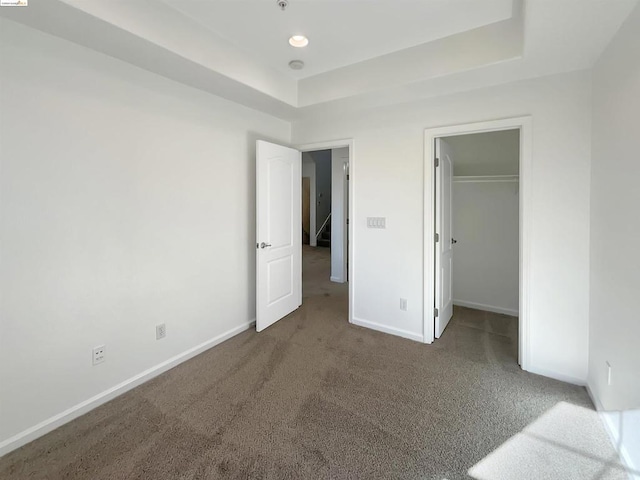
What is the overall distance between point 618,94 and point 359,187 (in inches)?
79.7

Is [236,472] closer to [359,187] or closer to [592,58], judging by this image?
[359,187]

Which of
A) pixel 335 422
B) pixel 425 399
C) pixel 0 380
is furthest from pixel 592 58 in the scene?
pixel 0 380

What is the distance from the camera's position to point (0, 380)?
164 cm

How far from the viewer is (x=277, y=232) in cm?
339

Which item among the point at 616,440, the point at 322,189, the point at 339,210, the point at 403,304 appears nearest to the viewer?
the point at 616,440

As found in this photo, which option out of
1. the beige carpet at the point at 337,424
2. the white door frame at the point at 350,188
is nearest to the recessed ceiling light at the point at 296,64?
Result: the white door frame at the point at 350,188

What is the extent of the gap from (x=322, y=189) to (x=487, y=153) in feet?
23.8

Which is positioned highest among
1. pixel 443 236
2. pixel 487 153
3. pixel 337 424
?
pixel 487 153

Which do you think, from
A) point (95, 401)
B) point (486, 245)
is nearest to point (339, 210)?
point (486, 245)

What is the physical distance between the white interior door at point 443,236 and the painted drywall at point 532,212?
7.0 inches

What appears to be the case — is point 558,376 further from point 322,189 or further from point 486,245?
point 322,189

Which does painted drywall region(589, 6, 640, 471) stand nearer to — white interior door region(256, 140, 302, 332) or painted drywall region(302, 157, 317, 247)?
white interior door region(256, 140, 302, 332)

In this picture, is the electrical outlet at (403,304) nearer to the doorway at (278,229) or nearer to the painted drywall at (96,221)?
the doorway at (278,229)

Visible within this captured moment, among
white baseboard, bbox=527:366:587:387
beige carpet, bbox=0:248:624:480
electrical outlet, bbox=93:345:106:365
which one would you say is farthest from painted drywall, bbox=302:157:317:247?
electrical outlet, bbox=93:345:106:365
